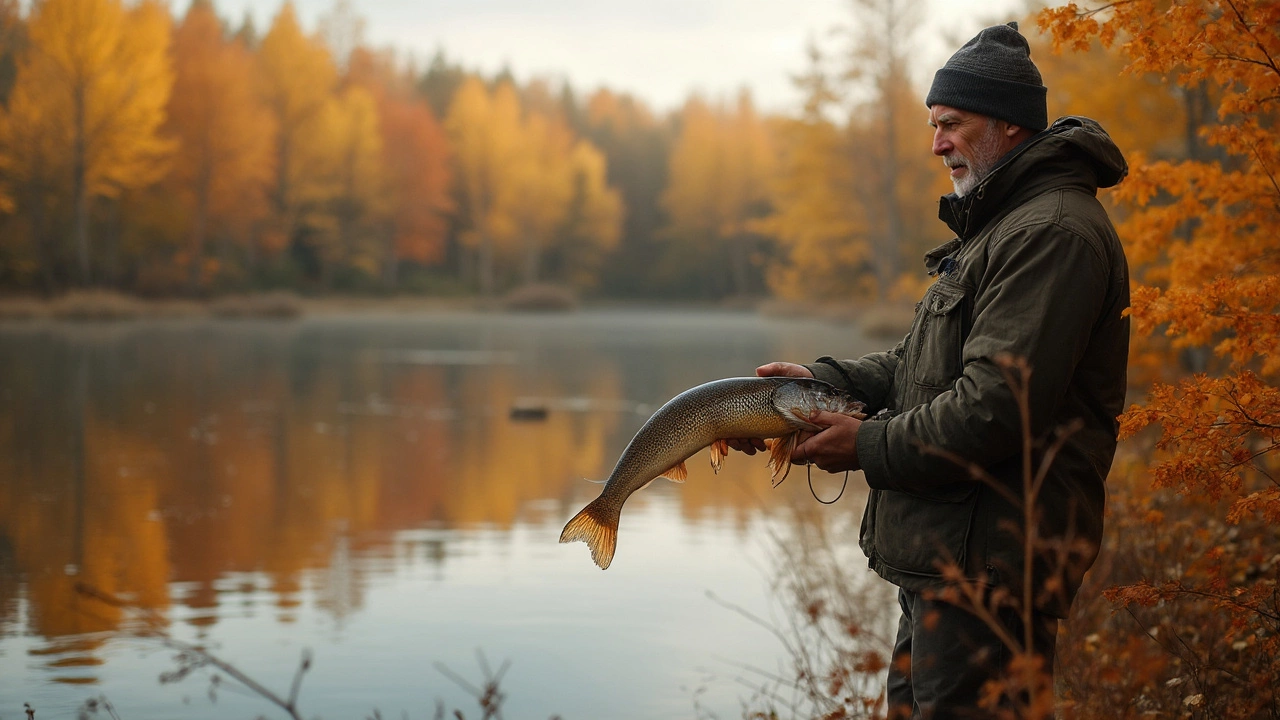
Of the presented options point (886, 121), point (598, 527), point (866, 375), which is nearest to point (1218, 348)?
point (866, 375)

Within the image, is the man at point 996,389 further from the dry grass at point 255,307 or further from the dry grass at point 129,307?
the dry grass at point 255,307

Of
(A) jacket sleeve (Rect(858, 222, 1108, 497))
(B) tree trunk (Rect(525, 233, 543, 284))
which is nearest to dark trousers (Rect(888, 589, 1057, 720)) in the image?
(A) jacket sleeve (Rect(858, 222, 1108, 497))

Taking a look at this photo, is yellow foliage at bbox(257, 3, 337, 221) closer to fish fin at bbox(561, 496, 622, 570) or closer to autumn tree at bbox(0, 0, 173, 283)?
autumn tree at bbox(0, 0, 173, 283)

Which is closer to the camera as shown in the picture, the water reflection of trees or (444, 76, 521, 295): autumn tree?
the water reflection of trees

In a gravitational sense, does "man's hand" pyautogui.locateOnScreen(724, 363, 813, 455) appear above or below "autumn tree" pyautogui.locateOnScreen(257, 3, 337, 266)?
below

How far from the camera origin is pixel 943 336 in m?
3.14

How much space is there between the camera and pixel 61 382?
19.4 metres

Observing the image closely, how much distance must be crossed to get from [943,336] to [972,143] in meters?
0.52

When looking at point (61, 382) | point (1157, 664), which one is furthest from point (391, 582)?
point (61, 382)

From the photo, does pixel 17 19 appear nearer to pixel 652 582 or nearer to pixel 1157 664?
pixel 652 582

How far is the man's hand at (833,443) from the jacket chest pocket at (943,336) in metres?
0.22

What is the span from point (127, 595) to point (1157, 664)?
22.4 ft

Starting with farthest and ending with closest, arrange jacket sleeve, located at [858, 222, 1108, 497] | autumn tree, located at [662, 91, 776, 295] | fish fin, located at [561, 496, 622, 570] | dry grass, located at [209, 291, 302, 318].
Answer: autumn tree, located at [662, 91, 776, 295], dry grass, located at [209, 291, 302, 318], fish fin, located at [561, 496, 622, 570], jacket sleeve, located at [858, 222, 1108, 497]

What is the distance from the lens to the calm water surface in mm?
6418
